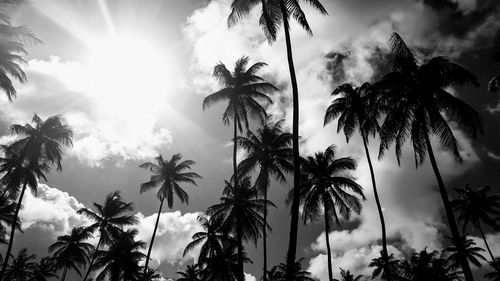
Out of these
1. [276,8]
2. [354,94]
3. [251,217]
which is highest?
[354,94]

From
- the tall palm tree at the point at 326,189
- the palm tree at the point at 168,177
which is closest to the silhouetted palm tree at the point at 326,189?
the tall palm tree at the point at 326,189

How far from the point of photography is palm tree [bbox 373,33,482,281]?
1728cm

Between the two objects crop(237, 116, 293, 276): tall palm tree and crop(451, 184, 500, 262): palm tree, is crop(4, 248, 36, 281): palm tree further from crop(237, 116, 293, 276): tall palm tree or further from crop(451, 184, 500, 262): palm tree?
crop(451, 184, 500, 262): palm tree

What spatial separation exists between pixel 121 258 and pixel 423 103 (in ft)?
121

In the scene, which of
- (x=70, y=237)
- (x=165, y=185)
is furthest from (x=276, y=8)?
(x=70, y=237)

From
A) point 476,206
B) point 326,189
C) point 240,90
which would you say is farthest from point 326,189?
point 476,206

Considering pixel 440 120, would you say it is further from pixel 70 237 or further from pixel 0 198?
pixel 70 237

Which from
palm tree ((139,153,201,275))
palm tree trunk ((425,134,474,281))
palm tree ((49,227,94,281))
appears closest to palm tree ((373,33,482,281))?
palm tree trunk ((425,134,474,281))

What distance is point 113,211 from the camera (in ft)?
132

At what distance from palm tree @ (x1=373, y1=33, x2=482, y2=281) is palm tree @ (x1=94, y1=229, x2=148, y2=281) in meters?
34.0

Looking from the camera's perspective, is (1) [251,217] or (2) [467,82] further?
(1) [251,217]

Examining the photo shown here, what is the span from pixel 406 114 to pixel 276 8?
31.5 ft

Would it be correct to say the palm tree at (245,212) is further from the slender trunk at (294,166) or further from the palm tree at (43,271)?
the palm tree at (43,271)

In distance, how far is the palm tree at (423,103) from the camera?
1728 cm
